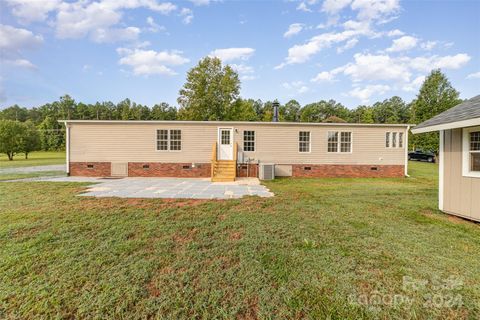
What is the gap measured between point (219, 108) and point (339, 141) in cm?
2145

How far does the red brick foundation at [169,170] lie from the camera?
1108 centimetres

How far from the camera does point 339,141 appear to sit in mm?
11531

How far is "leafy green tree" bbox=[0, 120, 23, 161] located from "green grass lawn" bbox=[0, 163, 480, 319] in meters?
24.5

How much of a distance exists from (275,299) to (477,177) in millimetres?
5092

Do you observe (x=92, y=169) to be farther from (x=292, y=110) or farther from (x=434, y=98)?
(x=292, y=110)

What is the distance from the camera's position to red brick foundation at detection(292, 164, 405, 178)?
37.4ft

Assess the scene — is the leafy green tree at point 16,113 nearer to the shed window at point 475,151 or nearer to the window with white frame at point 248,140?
the window with white frame at point 248,140

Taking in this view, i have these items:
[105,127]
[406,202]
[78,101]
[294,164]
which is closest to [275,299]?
[406,202]

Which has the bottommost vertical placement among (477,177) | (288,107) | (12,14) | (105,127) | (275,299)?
(275,299)

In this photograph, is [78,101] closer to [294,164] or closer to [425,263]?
[294,164]

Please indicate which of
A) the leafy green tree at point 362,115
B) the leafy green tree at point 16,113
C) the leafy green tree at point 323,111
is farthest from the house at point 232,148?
the leafy green tree at point 16,113

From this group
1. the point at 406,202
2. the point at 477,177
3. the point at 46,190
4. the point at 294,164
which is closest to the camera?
the point at 477,177

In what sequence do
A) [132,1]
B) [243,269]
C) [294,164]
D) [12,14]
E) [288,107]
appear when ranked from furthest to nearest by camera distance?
1. [288,107]
2. [294,164]
3. [12,14]
4. [132,1]
5. [243,269]

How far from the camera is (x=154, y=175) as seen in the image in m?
11.1
